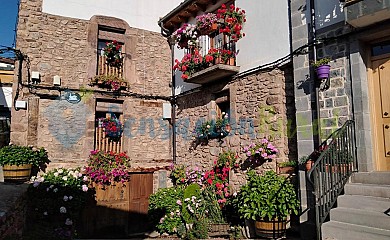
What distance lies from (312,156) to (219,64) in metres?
2.93

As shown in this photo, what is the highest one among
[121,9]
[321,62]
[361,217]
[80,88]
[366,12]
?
[121,9]

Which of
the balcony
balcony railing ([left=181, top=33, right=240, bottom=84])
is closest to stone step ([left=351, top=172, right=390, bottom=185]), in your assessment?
the balcony

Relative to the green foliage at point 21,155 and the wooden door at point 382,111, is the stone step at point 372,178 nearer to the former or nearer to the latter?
the wooden door at point 382,111

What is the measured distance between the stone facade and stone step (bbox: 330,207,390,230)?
19.7 feet

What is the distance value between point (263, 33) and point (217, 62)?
118cm

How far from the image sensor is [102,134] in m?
8.77

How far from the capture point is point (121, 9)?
9.41 metres

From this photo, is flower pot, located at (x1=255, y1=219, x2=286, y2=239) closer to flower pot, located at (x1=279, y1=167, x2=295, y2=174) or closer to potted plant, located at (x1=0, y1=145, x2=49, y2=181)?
flower pot, located at (x1=279, y1=167, x2=295, y2=174)

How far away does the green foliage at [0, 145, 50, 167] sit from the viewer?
701 centimetres

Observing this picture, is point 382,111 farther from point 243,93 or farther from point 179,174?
point 179,174

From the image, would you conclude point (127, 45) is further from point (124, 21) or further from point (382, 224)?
point (382, 224)

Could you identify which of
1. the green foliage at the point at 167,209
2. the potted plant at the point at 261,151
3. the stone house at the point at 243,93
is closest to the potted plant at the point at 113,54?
the stone house at the point at 243,93

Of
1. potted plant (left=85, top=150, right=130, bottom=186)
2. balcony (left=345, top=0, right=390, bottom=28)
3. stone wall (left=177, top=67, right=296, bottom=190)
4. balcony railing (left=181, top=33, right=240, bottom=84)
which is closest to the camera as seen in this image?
balcony (left=345, top=0, right=390, bottom=28)

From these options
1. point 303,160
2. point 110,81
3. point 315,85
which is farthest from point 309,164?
point 110,81
